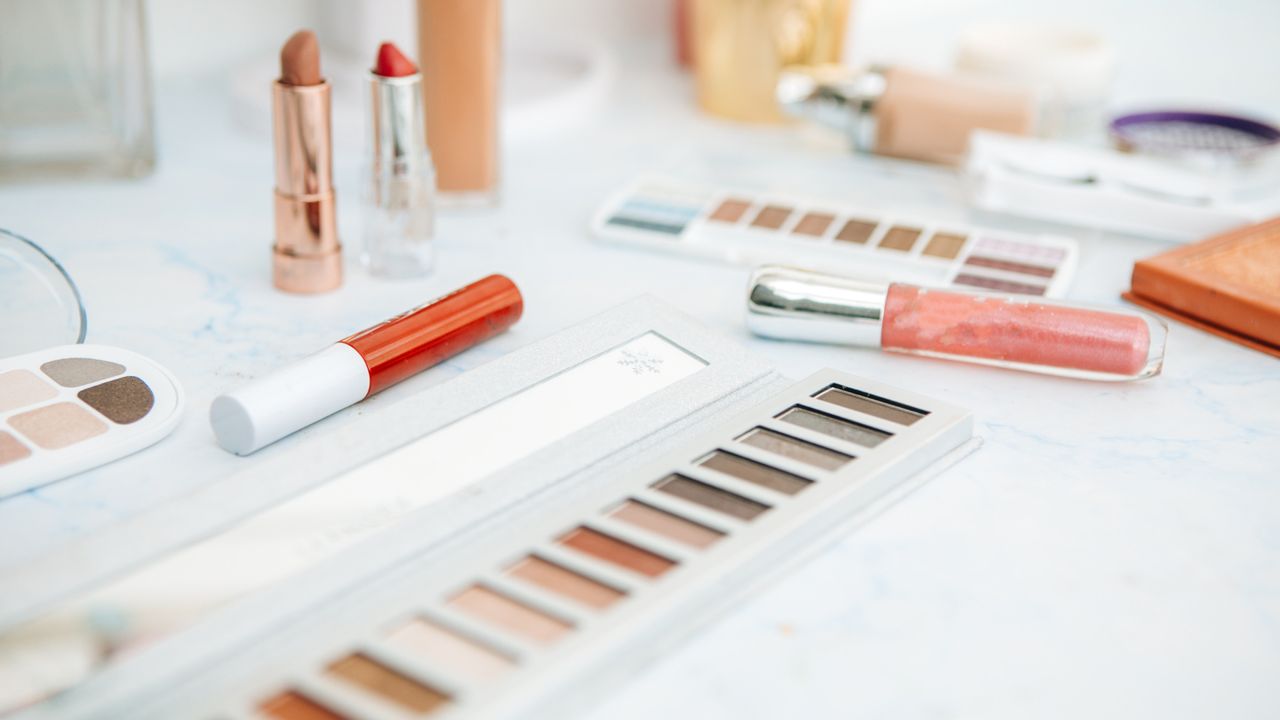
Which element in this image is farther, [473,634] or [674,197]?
[674,197]

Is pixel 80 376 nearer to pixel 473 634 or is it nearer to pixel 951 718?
pixel 473 634

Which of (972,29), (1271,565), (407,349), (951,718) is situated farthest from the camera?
(972,29)

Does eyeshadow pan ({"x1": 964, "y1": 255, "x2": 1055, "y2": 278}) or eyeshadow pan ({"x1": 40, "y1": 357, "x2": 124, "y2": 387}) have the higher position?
eyeshadow pan ({"x1": 964, "y1": 255, "x2": 1055, "y2": 278})

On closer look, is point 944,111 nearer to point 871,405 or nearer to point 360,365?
point 871,405

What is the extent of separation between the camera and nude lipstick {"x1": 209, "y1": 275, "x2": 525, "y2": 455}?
64 centimetres

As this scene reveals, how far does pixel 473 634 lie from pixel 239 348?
324mm

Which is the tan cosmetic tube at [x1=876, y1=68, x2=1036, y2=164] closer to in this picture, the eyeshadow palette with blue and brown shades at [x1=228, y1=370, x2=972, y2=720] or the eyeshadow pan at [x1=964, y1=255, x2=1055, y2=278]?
the eyeshadow pan at [x1=964, y1=255, x2=1055, y2=278]

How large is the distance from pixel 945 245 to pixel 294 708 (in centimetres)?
59

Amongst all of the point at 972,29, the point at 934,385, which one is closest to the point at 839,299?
the point at 934,385

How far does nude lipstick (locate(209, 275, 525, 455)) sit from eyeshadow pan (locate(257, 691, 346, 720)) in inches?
7.5

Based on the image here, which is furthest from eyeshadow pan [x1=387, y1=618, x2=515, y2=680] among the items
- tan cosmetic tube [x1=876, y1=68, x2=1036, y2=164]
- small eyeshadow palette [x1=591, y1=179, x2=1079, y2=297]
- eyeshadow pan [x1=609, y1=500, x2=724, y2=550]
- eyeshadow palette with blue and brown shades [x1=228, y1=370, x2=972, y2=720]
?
tan cosmetic tube [x1=876, y1=68, x2=1036, y2=164]

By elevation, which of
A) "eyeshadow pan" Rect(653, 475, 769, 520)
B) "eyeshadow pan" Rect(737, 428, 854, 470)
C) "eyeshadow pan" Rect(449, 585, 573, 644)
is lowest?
"eyeshadow pan" Rect(449, 585, 573, 644)

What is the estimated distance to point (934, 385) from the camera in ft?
2.48

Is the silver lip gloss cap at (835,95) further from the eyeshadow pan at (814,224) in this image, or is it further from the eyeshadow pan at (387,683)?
the eyeshadow pan at (387,683)
